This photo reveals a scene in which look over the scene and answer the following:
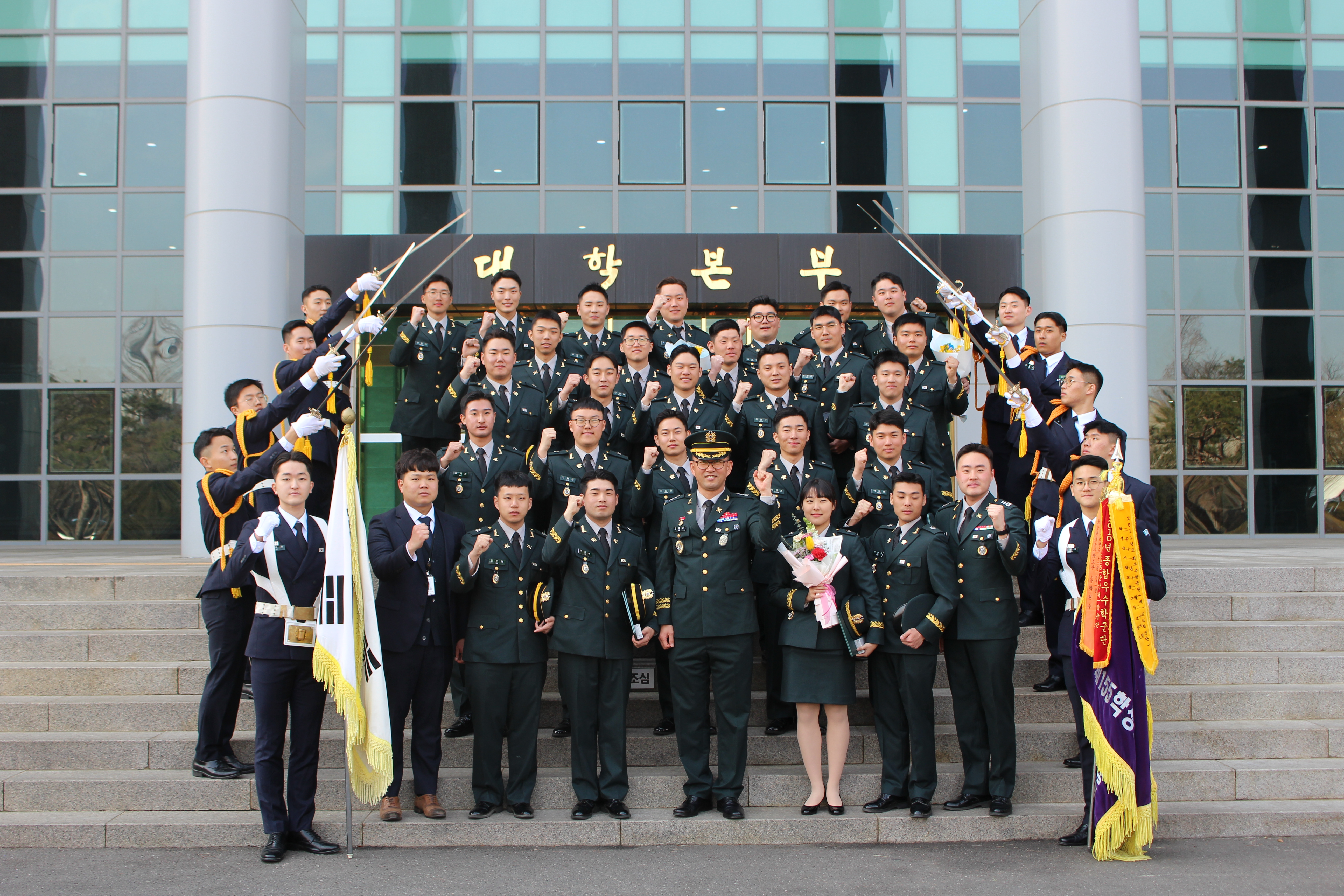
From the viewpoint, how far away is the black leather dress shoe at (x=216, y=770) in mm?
5762

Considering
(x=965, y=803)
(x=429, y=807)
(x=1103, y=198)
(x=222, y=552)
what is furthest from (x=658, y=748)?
(x=1103, y=198)

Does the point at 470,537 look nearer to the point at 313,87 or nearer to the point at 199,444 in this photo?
the point at 199,444

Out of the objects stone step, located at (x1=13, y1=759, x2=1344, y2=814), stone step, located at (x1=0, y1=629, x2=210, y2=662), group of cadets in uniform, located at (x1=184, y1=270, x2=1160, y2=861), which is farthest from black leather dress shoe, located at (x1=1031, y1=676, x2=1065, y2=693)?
stone step, located at (x1=0, y1=629, x2=210, y2=662)

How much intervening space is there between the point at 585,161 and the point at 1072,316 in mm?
6934

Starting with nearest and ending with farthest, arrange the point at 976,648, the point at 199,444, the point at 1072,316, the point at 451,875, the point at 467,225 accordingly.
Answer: the point at 451,875 < the point at 976,648 < the point at 199,444 < the point at 1072,316 < the point at 467,225

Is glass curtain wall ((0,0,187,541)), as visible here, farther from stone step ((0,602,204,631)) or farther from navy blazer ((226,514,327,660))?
navy blazer ((226,514,327,660))

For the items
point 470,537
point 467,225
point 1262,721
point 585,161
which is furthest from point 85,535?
point 1262,721

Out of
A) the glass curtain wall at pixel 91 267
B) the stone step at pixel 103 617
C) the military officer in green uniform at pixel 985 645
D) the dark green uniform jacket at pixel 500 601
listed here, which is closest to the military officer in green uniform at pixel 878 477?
the military officer in green uniform at pixel 985 645

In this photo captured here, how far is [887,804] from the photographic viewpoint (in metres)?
5.54

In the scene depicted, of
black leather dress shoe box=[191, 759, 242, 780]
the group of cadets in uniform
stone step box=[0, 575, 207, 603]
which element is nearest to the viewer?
the group of cadets in uniform

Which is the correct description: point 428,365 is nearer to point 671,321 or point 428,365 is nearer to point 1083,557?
point 671,321

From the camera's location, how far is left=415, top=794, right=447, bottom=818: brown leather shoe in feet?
18.1

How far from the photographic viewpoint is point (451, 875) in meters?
4.96

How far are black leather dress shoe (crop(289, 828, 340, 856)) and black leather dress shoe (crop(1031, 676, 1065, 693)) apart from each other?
4.19m
